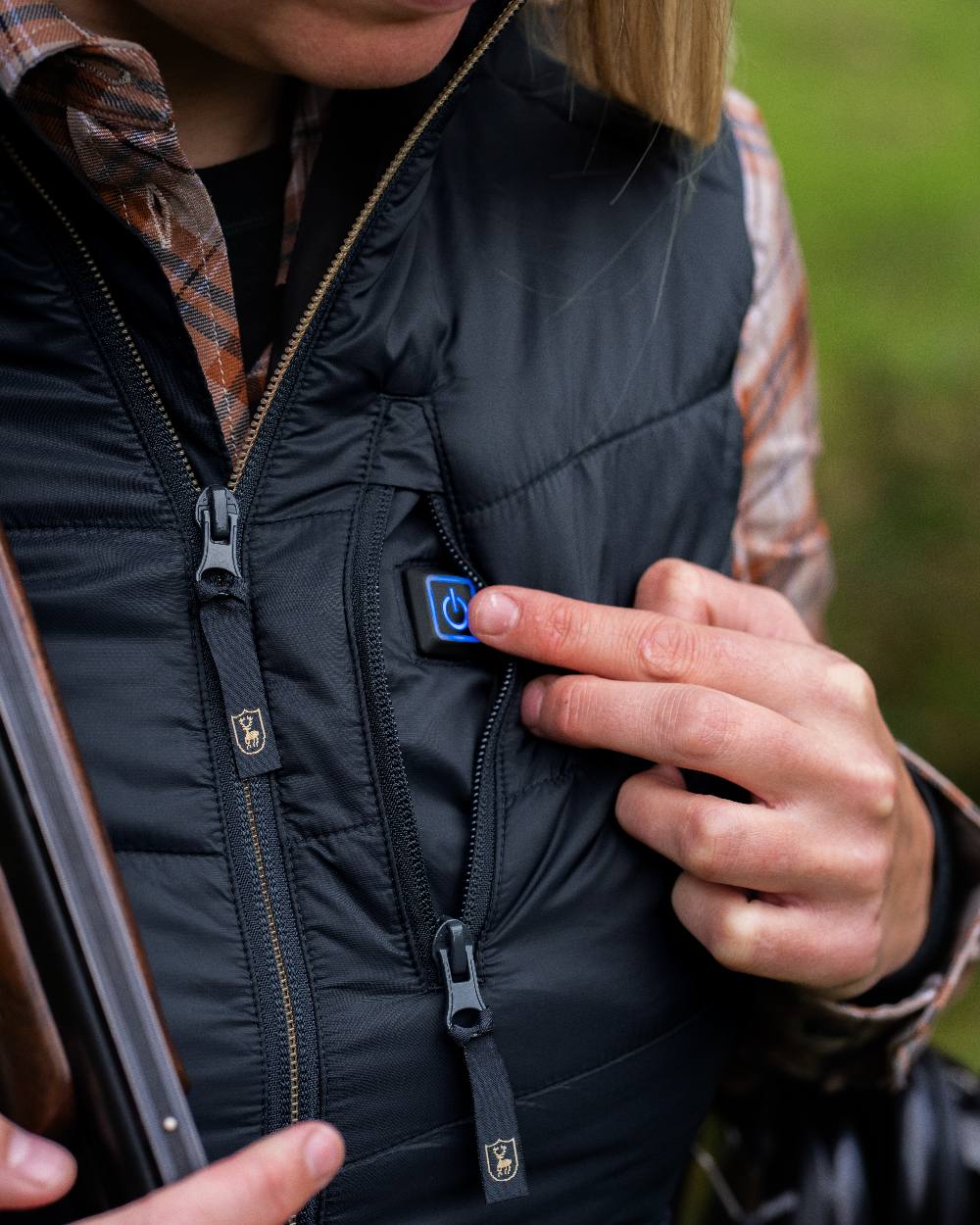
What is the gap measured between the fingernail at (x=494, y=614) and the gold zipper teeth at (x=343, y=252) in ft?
0.66

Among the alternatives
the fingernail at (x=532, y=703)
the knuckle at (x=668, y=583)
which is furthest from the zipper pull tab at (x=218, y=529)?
the knuckle at (x=668, y=583)

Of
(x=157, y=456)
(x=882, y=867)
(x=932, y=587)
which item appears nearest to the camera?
(x=157, y=456)

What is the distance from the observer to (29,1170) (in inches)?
24.5

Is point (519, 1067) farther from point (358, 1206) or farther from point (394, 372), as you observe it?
point (394, 372)

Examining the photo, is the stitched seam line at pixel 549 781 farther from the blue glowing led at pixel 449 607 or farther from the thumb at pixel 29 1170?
the thumb at pixel 29 1170

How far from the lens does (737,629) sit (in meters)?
1.05

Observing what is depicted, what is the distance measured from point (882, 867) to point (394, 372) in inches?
21.0

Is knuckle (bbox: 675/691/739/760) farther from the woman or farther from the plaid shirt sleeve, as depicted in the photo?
the plaid shirt sleeve

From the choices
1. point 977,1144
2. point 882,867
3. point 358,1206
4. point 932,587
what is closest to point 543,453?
point 882,867

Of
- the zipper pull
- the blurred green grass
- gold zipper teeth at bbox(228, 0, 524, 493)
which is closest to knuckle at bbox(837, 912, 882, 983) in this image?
the zipper pull

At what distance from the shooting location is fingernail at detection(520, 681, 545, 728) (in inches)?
37.4

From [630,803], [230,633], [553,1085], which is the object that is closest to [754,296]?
[630,803]

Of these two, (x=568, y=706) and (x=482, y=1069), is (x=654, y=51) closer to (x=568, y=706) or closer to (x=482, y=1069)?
(x=568, y=706)

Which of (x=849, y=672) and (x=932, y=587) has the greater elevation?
(x=849, y=672)
